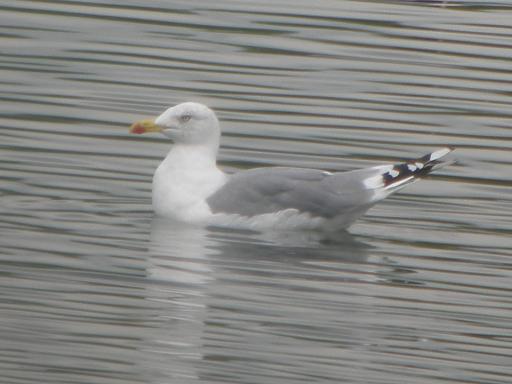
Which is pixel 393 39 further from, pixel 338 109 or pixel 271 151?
pixel 271 151

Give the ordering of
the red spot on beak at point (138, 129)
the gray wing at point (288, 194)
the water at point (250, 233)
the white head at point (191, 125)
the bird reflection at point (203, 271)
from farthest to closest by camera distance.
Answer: the white head at point (191, 125)
the red spot on beak at point (138, 129)
the gray wing at point (288, 194)
the water at point (250, 233)
the bird reflection at point (203, 271)

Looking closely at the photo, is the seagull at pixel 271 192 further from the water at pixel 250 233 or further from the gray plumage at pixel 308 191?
the water at pixel 250 233

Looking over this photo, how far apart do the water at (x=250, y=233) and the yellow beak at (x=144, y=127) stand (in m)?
0.46

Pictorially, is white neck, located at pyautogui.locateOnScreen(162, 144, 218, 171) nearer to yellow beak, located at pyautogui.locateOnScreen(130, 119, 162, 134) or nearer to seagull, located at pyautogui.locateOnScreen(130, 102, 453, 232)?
seagull, located at pyautogui.locateOnScreen(130, 102, 453, 232)

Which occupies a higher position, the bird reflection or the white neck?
the white neck

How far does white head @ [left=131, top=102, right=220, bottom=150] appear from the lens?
12.5m

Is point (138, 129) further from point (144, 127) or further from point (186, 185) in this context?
point (186, 185)

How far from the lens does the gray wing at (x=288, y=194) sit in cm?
1194

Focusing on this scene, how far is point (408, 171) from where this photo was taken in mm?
12219

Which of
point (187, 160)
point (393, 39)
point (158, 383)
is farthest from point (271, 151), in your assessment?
point (158, 383)

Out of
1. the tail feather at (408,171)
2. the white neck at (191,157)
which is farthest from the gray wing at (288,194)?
the white neck at (191,157)

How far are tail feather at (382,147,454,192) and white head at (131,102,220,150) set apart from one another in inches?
47.5

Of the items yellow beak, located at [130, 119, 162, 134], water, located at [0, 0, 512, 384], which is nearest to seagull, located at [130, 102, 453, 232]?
yellow beak, located at [130, 119, 162, 134]

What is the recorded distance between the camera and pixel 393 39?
17.4 meters
